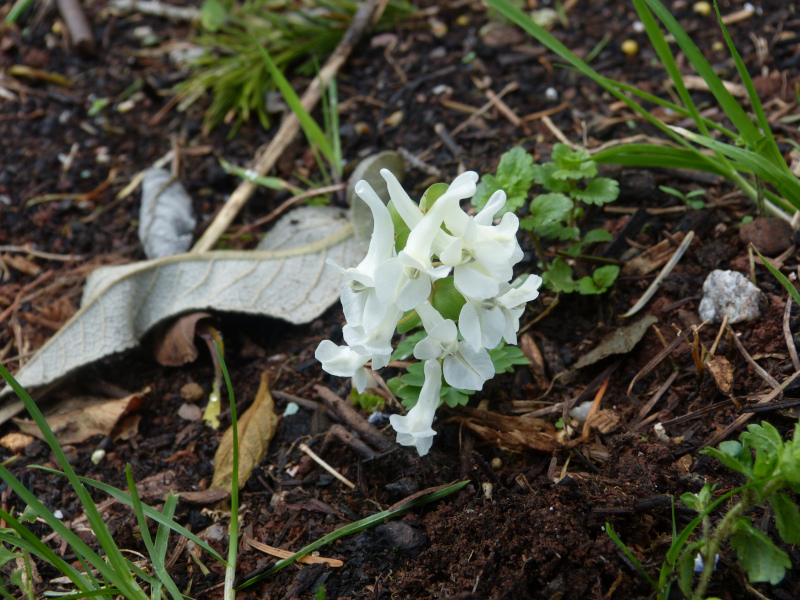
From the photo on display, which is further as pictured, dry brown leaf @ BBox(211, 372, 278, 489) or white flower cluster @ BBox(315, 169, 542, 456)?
dry brown leaf @ BBox(211, 372, 278, 489)

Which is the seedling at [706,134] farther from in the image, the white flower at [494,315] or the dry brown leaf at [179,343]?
the dry brown leaf at [179,343]

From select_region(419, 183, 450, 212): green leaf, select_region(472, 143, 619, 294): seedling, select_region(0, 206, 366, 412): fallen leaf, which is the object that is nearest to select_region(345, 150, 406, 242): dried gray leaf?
select_region(0, 206, 366, 412): fallen leaf

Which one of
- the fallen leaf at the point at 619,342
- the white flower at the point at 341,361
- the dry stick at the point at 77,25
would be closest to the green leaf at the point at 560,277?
the fallen leaf at the point at 619,342

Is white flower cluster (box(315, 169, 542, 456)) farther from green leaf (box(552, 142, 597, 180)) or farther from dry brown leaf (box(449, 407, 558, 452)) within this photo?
green leaf (box(552, 142, 597, 180))

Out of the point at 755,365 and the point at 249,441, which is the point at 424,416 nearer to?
the point at 249,441

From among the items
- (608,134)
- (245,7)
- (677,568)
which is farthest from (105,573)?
(245,7)
